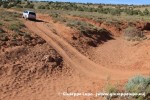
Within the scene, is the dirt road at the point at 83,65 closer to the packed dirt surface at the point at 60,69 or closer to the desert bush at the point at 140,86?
the packed dirt surface at the point at 60,69

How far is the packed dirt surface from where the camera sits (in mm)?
16750

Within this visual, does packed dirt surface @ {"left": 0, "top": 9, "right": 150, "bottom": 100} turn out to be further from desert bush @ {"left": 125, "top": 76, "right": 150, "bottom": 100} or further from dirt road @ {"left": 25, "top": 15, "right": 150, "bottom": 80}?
desert bush @ {"left": 125, "top": 76, "right": 150, "bottom": 100}

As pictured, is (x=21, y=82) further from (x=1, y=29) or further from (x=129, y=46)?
(x=129, y=46)

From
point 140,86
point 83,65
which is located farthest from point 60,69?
point 140,86

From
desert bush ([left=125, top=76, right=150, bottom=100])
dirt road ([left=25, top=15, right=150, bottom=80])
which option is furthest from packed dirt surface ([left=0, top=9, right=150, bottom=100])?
desert bush ([left=125, top=76, right=150, bottom=100])

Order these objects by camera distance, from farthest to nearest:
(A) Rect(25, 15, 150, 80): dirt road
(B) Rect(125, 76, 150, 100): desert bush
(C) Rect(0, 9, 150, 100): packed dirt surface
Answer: (A) Rect(25, 15, 150, 80): dirt road < (C) Rect(0, 9, 150, 100): packed dirt surface < (B) Rect(125, 76, 150, 100): desert bush

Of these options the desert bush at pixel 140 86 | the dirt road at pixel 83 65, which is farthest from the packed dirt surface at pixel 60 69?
the desert bush at pixel 140 86

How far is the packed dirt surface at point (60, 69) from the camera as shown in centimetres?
1675

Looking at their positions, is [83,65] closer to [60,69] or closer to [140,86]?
[60,69]

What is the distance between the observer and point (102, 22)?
4491 centimetres

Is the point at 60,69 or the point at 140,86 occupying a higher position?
the point at 140,86

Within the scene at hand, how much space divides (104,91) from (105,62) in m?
8.71

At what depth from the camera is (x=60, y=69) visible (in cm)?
2022

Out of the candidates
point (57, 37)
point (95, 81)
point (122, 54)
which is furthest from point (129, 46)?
point (95, 81)
